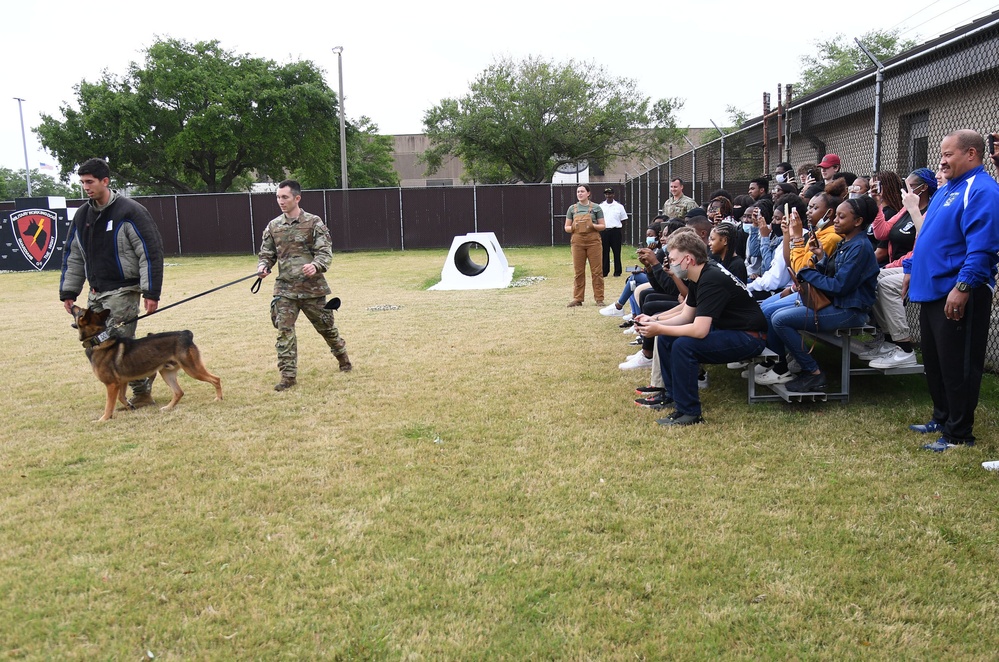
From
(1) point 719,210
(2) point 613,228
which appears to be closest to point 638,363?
(1) point 719,210

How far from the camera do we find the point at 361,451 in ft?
15.8

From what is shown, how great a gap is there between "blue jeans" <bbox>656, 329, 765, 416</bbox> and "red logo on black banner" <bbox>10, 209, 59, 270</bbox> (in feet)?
74.9

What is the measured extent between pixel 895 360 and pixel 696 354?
1.39 meters

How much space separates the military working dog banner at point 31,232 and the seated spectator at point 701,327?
22.2 metres

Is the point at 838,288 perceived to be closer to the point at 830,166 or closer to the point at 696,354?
the point at 696,354

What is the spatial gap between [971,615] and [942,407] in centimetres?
221

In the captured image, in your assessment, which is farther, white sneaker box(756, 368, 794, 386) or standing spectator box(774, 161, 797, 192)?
standing spectator box(774, 161, 797, 192)

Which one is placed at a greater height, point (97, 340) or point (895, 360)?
point (97, 340)

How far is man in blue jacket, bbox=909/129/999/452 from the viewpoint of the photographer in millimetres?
4086

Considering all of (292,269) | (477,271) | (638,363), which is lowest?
(638,363)

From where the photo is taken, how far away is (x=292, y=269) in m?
6.59

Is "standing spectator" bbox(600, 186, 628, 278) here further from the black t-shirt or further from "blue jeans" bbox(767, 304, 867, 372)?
the black t-shirt

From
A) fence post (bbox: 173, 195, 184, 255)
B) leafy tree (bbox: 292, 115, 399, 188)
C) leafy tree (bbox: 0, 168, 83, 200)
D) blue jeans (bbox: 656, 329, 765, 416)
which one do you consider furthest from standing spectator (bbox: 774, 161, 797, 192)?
leafy tree (bbox: 0, 168, 83, 200)

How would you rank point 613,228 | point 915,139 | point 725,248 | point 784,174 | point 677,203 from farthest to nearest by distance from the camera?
point 613,228 < point 915,139 < point 677,203 < point 784,174 < point 725,248
